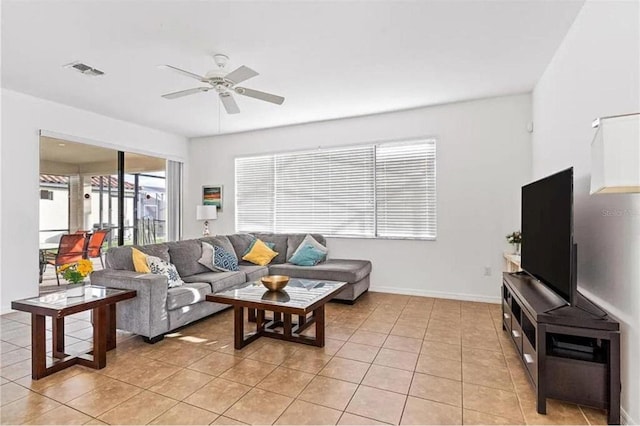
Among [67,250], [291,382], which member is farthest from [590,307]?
[67,250]

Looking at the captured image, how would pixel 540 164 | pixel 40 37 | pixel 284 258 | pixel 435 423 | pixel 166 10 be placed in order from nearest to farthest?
pixel 435 423 → pixel 166 10 → pixel 40 37 → pixel 540 164 → pixel 284 258

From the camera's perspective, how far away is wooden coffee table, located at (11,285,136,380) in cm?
241

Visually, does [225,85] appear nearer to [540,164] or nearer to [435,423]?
[435,423]

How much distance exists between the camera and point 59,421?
6.31 feet

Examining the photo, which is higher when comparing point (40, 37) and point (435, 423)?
point (40, 37)

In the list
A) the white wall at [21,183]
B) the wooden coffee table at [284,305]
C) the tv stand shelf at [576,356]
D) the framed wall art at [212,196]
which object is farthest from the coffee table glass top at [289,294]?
the framed wall art at [212,196]

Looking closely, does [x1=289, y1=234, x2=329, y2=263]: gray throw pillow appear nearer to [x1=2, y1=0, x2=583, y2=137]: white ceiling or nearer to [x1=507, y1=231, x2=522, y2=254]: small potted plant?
[x1=2, y1=0, x2=583, y2=137]: white ceiling

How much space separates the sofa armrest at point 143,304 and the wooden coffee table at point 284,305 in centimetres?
49

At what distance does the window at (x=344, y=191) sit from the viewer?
486 centimetres

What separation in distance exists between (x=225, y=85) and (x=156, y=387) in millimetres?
2532

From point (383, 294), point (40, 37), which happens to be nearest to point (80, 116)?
point (40, 37)

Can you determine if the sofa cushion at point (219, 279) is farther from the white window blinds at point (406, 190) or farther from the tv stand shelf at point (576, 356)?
the tv stand shelf at point (576, 356)

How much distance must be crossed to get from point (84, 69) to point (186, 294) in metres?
2.57

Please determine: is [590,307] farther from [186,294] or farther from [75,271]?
[75,271]
